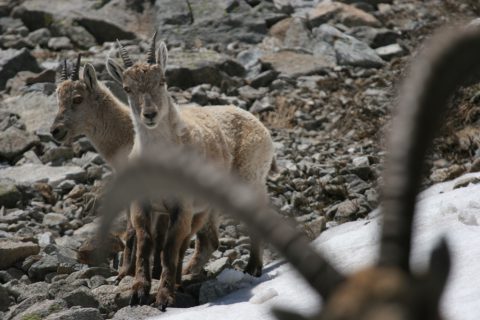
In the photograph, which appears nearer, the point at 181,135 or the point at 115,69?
the point at 181,135

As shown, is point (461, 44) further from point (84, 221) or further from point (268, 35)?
point (268, 35)

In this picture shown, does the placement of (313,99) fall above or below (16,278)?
below

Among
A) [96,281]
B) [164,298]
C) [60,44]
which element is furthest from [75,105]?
[60,44]

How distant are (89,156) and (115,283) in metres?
5.32

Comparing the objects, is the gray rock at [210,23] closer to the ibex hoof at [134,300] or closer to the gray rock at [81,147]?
the gray rock at [81,147]

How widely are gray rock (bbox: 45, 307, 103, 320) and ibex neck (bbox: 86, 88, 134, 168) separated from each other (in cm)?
340

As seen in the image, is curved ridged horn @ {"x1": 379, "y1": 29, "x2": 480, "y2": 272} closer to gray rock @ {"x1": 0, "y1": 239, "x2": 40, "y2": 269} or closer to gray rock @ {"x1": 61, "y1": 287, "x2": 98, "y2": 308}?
gray rock @ {"x1": 61, "y1": 287, "x2": 98, "y2": 308}

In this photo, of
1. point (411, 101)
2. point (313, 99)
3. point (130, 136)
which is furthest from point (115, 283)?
point (313, 99)

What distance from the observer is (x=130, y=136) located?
998 centimetres

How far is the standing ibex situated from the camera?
1946 millimetres

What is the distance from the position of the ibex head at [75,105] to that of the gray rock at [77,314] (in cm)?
413

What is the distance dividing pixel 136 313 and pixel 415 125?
5.04 meters

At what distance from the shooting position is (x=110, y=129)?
10055 millimetres

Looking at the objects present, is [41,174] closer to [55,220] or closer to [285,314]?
[55,220]
